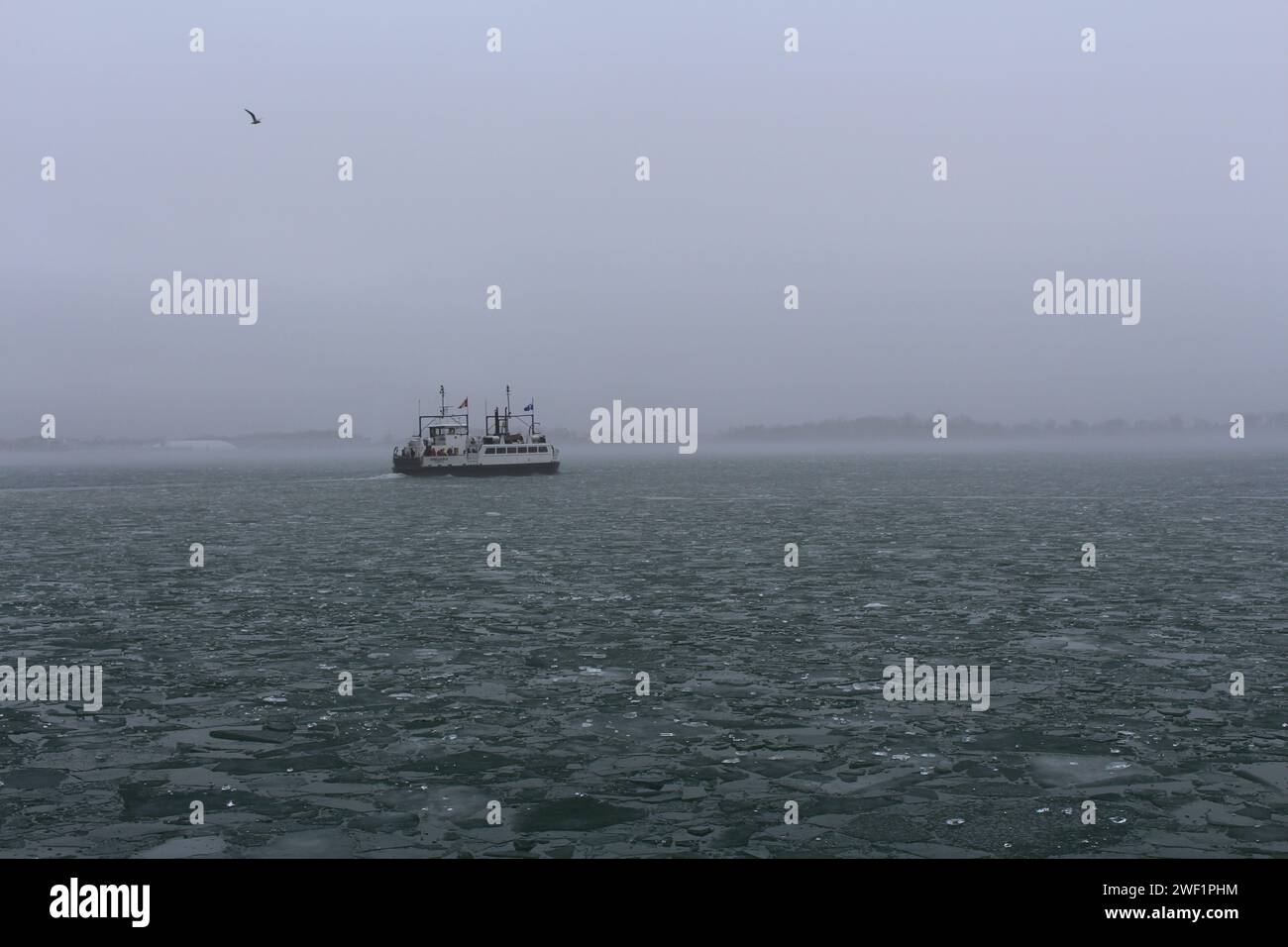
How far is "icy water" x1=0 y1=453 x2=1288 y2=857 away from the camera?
37.0 ft

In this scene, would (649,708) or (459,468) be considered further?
(459,468)

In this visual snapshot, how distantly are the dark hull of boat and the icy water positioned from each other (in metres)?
92.7

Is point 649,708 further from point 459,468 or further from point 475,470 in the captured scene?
point 459,468

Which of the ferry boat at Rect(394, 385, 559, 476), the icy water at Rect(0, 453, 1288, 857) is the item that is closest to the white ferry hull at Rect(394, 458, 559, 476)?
the ferry boat at Rect(394, 385, 559, 476)

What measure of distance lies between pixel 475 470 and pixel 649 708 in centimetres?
11962

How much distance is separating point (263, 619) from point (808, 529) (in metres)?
34.1

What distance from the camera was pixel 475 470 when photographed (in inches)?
5271

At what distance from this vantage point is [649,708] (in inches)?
653

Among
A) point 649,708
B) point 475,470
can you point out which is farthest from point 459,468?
point 649,708

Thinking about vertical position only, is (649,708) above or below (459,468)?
below

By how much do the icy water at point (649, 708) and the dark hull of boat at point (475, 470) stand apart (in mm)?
92715

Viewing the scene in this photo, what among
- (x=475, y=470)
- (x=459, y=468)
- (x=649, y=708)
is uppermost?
(x=459, y=468)

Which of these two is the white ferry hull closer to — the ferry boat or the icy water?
the ferry boat
